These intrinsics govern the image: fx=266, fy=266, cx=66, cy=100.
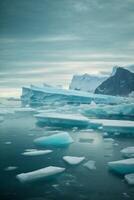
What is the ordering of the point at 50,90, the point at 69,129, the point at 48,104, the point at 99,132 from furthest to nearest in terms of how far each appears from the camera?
the point at 48,104
the point at 50,90
the point at 69,129
the point at 99,132

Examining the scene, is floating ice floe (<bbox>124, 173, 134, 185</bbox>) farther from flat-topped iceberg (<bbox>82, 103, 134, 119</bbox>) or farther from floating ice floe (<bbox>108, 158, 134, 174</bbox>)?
flat-topped iceberg (<bbox>82, 103, 134, 119</bbox>)

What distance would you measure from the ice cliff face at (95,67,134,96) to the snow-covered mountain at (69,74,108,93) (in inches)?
119

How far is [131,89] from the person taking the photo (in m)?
30.1

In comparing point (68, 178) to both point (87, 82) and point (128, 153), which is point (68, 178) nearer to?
point (128, 153)

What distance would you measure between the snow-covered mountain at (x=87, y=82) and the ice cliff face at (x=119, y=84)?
3.01 meters

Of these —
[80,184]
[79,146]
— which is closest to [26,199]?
[80,184]

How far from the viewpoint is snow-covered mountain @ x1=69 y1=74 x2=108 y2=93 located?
35.5 m

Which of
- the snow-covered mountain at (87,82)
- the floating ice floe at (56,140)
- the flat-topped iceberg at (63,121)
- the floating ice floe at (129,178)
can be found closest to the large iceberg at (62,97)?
the snow-covered mountain at (87,82)

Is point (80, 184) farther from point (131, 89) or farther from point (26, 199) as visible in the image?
point (131, 89)

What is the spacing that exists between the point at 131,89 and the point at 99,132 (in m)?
19.3

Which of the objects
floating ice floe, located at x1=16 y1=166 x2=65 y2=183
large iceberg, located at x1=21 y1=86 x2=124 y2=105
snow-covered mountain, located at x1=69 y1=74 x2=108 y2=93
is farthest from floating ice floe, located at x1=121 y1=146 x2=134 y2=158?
snow-covered mountain, located at x1=69 y1=74 x2=108 y2=93

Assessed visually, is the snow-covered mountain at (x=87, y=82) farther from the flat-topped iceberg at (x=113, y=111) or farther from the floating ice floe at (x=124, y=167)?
the floating ice floe at (x=124, y=167)

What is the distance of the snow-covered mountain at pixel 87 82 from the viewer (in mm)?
35531

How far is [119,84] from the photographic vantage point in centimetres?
3127
